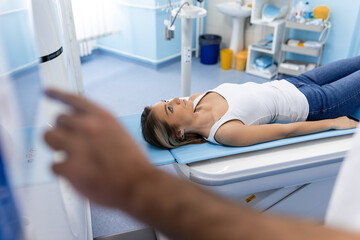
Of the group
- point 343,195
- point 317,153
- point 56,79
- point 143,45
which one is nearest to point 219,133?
point 317,153

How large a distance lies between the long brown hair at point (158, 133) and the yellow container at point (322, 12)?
252cm

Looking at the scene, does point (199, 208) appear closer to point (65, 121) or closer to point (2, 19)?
point (65, 121)

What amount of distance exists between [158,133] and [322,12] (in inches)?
104

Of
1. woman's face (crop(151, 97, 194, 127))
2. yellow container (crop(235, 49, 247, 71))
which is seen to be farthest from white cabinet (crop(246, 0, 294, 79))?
woman's face (crop(151, 97, 194, 127))

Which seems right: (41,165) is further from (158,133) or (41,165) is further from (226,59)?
(226,59)

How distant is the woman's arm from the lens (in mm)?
1491

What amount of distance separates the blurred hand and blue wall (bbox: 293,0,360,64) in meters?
3.48

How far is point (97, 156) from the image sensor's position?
0.35 metres

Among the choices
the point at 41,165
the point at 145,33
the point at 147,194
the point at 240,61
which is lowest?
the point at 240,61

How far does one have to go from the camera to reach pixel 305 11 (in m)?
3.31

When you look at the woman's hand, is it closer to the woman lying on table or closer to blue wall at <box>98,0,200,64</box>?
the woman lying on table

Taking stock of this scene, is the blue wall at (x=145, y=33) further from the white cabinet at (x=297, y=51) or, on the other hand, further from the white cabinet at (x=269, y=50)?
the white cabinet at (x=297, y=51)

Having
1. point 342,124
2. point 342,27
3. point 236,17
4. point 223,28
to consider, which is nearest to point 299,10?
point 342,27

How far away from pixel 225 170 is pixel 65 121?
1077 millimetres
